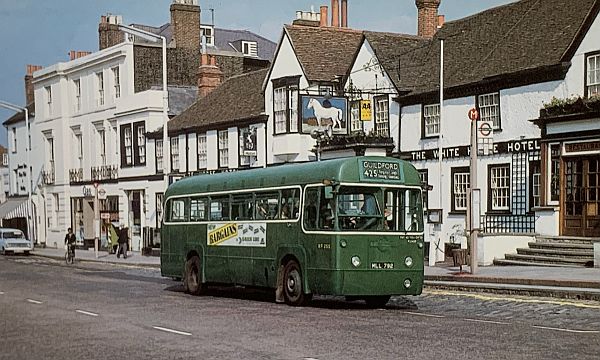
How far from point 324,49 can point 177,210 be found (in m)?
18.0

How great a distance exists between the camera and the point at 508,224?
3225cm

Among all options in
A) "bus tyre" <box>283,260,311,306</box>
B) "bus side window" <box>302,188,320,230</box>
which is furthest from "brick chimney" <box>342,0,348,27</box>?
"bus side window" <box>302,188,320,230</box>

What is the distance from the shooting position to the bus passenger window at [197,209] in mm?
24941

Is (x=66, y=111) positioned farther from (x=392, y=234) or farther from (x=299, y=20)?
(x=392, y=234)

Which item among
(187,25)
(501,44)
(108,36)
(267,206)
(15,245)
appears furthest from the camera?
(108,36)

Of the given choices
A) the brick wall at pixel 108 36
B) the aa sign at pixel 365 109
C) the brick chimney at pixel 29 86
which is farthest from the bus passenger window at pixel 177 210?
the brick chimney at pixel 29 86

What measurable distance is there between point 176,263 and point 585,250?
11912mm

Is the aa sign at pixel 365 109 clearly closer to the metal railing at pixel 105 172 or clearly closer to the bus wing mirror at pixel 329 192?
the bus wing mirror at pixel 329 192

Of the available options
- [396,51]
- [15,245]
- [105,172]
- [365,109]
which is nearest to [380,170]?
[365,109]

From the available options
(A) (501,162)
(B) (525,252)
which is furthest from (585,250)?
(A) (501,162)

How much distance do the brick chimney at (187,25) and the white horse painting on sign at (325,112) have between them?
21898 millimetres

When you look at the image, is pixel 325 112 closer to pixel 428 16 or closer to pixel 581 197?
pixel 428 16

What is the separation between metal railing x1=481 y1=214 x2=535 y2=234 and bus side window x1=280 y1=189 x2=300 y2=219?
41.0 feet

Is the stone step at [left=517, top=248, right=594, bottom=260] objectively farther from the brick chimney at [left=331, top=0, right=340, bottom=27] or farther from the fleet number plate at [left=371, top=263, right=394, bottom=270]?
the brick chimney at [left=331, top=0, right=340, bottom=27]
